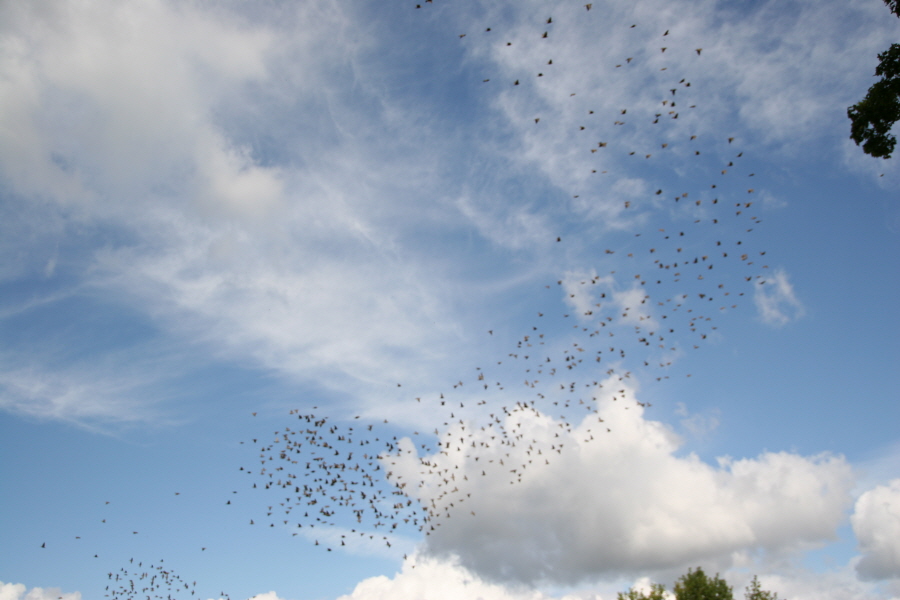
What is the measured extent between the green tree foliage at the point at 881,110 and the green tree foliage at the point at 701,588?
156ft

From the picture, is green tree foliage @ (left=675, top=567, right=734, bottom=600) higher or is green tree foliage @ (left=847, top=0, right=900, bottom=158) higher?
green tree foliage @ (left=847, top=0, right=900, bottom=158)

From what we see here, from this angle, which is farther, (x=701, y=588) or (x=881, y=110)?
(x=701, y=588)

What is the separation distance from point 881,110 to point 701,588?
162 feet

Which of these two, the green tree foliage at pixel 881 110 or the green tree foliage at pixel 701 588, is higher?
the green tree foliage at pixel 881 110

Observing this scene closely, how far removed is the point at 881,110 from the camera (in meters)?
18.1

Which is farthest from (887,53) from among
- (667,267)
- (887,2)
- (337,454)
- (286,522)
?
(286,522)

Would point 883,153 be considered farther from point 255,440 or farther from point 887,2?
point 255,440

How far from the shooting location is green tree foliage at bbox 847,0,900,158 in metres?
18.0

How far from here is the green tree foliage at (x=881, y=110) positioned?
59.0 ft

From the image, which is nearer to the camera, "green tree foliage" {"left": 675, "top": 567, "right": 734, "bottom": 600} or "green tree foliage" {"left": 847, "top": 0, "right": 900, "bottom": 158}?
"green tree foliage" {"left": 847, "top": 0, "right": 900, "bottom": 158}

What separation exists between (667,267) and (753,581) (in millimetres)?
43473

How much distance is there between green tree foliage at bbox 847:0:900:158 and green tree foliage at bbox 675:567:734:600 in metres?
47.4

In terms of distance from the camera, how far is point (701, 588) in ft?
168

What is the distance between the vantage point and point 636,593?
51719 mm
